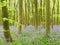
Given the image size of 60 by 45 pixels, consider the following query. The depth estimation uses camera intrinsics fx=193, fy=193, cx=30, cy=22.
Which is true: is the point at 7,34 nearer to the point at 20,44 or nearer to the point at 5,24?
the point at 5,24

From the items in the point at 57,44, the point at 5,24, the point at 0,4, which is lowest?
the point at 57,44

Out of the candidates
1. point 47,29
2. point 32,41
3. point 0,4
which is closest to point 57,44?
point 32,41

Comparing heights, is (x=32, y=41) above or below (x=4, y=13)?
below

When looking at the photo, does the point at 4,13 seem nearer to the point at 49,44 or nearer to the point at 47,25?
the point at 49,44

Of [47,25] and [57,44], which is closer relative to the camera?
[57,44]

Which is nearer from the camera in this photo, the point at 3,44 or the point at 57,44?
the point at 3,44

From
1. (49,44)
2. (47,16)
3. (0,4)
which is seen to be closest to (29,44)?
(49,44)

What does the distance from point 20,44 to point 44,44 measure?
1.09 metres

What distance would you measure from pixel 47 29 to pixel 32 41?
222cm

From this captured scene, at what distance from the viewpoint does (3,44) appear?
7.76 metres

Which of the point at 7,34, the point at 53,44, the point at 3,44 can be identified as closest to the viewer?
the point at 3,44

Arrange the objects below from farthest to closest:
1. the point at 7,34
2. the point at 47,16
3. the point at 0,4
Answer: the point at 47,16 < the point at 7,34 < the point at 0,4

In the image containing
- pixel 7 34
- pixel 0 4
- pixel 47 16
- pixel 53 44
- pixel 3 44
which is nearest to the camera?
pixel 0 4

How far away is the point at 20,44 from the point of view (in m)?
8.20
